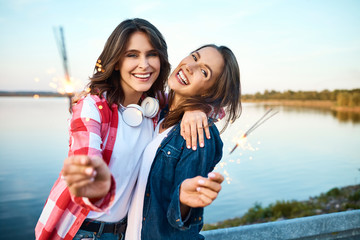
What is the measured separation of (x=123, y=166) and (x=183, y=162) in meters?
0.34

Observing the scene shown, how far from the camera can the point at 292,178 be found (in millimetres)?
15922

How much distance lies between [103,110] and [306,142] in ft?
98.0

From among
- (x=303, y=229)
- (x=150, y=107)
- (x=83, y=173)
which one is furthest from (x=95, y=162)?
(x=303, y=229)

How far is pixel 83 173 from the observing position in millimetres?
806

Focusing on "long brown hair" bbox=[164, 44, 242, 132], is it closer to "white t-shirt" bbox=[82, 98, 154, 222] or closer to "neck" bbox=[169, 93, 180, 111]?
"neck" bbox=[169, 93, 180, 111]

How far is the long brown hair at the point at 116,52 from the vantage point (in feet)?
5.51

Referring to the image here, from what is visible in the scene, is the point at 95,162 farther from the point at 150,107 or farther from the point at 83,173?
the point at 150,107

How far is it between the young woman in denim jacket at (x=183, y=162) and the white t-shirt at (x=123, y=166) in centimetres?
4

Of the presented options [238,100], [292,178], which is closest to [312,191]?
[292,178]

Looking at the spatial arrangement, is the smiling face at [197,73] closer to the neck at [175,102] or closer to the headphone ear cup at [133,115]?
the neck at [175,102]

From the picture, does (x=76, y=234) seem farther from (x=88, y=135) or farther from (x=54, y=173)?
(x=54, y=173)

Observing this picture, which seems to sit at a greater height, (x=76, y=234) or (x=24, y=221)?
(x=76, y=234)

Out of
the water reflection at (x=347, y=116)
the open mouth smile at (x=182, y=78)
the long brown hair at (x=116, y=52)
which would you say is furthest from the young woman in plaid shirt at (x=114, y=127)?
the water reflection at (x=347, y=116)

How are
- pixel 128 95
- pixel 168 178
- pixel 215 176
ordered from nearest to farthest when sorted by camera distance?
pixel 215 176 < pixel 168 178 < pixel 128 95
